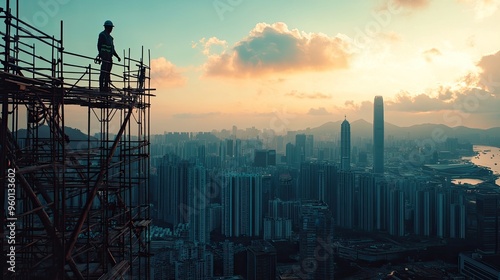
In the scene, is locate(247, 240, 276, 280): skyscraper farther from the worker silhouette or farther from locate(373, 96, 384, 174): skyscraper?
locate(373, 96, 384, 174): skyscraper

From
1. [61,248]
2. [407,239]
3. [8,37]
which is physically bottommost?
[407,239]

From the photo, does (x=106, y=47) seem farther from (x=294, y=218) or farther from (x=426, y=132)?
(x=426, y=132)

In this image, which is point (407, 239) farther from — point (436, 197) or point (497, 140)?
point (497, 140)

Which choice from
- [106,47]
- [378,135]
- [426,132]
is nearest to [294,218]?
[106,47]

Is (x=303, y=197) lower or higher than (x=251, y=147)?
lower

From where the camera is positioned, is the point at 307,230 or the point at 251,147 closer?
the point at 307,230

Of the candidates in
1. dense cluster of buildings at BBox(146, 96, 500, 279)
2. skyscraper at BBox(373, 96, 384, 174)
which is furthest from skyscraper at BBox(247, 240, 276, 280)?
skyscraper at BBox(373, 96, 384, 174)

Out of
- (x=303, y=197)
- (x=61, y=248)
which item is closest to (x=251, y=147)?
(x=303, y=197)
